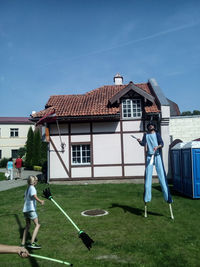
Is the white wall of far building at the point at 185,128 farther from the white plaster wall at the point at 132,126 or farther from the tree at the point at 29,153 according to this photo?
the tree at the point at 29,153

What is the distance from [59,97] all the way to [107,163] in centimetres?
620

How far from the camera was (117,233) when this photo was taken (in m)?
5.86

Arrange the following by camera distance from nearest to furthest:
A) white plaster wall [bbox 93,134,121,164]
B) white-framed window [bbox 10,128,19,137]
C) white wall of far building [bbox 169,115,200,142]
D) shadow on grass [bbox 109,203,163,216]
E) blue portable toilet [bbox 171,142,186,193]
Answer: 1. shadow on grass [bbox 109,203,163,216]
2. blue portable toilet [bbox 171,142,186,193]
3. white plaster wall [bbox 93,134,121,164]
4. white wall of far building [bbox 169,115,200,142]
5. white-framed window [bbox 10,128,19,137]

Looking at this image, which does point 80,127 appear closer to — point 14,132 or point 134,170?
point 134,170

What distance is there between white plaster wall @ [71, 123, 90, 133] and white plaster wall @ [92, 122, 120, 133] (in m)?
0.43

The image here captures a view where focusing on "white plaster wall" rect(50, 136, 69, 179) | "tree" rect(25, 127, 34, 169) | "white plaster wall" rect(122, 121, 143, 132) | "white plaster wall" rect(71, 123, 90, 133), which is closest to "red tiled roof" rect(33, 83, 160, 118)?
"white plaster wall" rect(71, 123, 90, 133)

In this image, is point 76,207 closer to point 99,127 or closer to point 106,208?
point 106,208

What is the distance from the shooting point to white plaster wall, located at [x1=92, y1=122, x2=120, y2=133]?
15125mm

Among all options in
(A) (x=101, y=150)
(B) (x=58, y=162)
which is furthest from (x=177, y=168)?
(B) (x=58, y=162)

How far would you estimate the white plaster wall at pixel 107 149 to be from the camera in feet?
49.1

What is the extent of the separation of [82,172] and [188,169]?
675 cm

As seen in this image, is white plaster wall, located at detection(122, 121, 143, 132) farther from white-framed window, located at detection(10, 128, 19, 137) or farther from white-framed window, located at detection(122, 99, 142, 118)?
white-framed window, located at detection(10, 128, 19, 137)

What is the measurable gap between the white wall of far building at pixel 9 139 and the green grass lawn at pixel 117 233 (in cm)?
3376

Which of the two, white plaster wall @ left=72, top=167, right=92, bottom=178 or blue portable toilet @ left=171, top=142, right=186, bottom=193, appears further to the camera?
white plaster wall @ left=72, top=167, right=92, bottom=178
